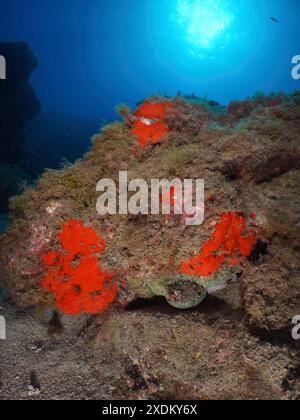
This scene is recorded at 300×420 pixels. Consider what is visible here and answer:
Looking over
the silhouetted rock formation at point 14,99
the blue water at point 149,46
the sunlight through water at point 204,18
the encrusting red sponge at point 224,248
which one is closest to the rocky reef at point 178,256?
the encrusting red sponge at point 224,248

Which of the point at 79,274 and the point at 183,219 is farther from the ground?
the point at 183,219

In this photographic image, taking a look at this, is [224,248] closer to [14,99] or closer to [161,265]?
[161,265]

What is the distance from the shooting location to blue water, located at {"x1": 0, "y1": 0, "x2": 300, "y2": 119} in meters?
59.9

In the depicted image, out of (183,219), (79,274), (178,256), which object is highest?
(183,219)

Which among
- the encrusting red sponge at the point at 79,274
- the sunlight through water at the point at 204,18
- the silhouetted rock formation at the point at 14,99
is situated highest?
the sunlight through water at the point at 204,18

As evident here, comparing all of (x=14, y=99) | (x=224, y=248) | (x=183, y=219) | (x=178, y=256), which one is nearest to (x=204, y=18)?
(x=14, y=99)

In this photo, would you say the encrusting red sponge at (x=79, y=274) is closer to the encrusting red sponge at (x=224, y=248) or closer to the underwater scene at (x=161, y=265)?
the underwater scene at (x=161, y=265)

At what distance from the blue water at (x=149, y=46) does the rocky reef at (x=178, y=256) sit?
39.7 meters

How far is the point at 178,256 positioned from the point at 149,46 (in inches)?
4214

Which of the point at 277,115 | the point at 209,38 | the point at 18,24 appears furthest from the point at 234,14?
the point at 277,115

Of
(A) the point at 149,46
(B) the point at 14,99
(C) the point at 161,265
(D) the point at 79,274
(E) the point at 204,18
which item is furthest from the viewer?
(A) the point at 149,46

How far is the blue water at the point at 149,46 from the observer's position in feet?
197

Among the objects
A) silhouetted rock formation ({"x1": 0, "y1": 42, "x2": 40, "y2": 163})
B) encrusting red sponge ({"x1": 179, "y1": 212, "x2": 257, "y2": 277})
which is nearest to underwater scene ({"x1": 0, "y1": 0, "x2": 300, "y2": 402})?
encrusting red sponge ({"x1": 179, "y1": 212, "x2": 257, "y2": 277})

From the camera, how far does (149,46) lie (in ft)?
313
